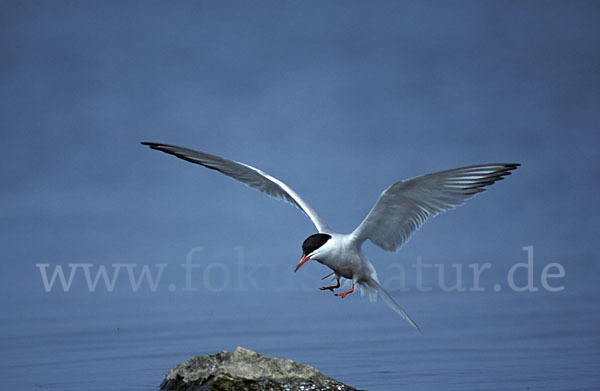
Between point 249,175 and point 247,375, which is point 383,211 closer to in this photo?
point 249,175

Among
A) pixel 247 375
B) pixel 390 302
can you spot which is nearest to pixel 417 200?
pixel 390 302

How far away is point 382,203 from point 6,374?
3.01 meters

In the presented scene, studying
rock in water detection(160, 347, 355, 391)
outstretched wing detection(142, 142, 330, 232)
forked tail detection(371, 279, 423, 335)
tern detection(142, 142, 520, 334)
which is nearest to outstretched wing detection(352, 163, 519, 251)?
tern detection(142, 142, 520, 334)

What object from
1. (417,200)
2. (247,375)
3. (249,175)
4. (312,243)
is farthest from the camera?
(249,175)

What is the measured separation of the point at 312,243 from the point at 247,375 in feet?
4.55

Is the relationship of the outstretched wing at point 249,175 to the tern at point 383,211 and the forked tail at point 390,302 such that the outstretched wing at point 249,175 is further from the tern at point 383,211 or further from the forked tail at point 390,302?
the forked tail at point 390,302

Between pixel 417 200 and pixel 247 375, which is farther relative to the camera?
pixel 417 200

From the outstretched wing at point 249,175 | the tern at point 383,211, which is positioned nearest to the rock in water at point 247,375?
the tern at point 383,211

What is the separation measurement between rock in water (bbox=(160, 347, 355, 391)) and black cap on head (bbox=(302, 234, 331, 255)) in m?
1.17

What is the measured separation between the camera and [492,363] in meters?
6.48

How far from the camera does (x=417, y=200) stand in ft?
19.9

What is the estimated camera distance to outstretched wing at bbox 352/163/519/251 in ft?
18.9

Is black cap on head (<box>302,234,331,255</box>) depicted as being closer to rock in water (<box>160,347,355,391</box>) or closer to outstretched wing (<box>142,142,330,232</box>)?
outstretched wing (<box>142,142,330,232</box>)

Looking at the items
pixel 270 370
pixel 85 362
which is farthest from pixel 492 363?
pixel 85 362
